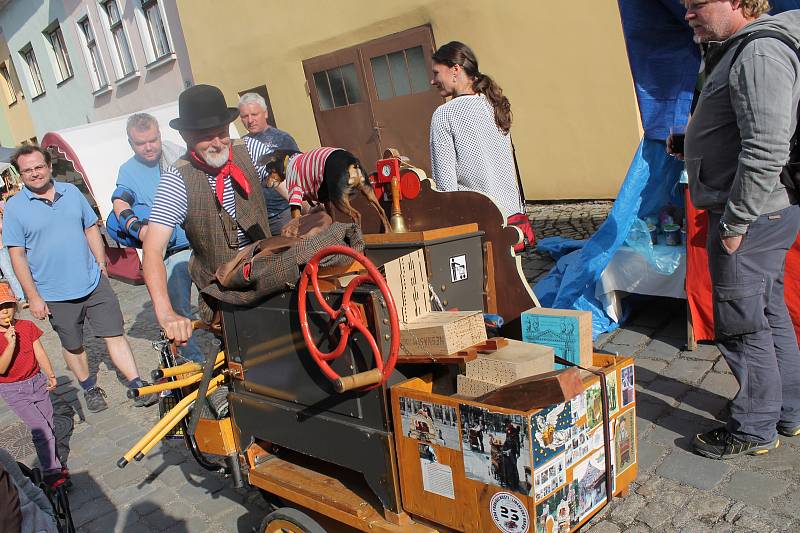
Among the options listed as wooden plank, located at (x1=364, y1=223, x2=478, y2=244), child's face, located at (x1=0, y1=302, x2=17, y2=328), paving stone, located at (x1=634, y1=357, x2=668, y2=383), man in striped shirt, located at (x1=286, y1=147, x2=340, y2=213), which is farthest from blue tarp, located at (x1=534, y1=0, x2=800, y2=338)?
child's face, located at (x1=0, y1=302, x2=17, y2=328)

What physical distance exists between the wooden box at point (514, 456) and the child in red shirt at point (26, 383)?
262 centimetres

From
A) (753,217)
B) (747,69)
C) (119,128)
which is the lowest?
(753,217)

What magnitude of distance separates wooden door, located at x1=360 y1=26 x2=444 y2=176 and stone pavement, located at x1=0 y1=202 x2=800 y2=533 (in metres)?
4.17

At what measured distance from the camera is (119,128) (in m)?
8.86

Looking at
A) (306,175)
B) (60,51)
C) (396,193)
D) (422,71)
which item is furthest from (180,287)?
(60,51)

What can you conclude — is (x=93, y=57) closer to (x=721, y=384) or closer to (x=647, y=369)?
(x=647, y=369)

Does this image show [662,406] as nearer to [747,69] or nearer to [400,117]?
[747,69]

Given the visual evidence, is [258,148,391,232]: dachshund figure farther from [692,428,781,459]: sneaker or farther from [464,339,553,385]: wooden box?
[692,428,781,459]: sneaker

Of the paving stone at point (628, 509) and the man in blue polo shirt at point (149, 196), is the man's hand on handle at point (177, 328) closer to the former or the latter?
the paving stone at point (628, 509)

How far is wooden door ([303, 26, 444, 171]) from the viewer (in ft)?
30.1

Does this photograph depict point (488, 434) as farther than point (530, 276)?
No

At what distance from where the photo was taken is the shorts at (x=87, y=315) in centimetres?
490

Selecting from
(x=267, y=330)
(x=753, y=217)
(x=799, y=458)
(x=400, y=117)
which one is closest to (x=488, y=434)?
(x=267, y=330)

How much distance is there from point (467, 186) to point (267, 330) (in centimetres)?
138
